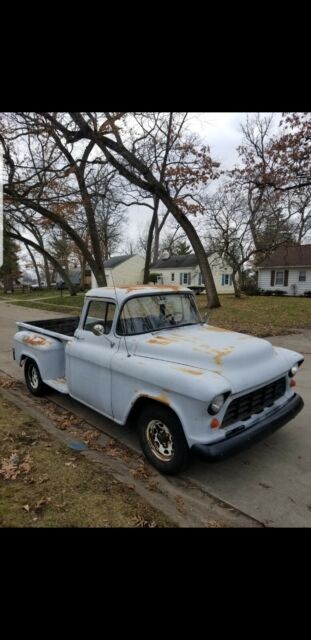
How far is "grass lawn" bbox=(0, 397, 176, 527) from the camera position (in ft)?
9.37

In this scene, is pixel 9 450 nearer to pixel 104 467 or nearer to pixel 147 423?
pixel 104 467

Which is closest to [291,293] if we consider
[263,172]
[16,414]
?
[263,172]

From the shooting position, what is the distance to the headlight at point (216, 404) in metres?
3.06

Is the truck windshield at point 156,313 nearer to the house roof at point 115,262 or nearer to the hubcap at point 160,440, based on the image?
the hubcap at point 160,440

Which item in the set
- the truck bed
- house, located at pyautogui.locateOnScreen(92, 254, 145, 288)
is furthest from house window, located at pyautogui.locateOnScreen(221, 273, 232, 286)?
the truck bed

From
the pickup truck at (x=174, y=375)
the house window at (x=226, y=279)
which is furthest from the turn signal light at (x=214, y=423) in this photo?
the house window at (x=226, y=279)

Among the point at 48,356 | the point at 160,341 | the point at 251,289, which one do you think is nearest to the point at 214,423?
the point at 160,341

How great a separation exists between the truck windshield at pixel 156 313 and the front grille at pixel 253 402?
4.50ft
